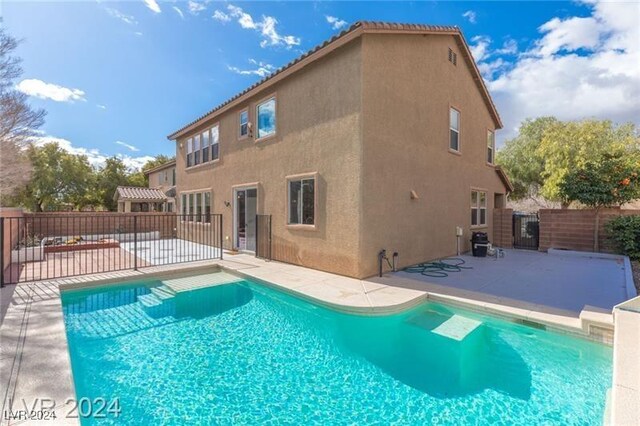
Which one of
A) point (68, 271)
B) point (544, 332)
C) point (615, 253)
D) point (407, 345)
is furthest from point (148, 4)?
point (615, 253)

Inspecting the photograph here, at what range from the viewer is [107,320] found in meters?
5.98

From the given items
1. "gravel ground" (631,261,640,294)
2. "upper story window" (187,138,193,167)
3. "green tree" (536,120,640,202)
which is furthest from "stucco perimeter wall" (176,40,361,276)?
"green tree" (536,120,640,202)

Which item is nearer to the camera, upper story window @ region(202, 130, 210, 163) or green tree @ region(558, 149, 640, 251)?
A: green tree @ region(558, 149, 640, 251)

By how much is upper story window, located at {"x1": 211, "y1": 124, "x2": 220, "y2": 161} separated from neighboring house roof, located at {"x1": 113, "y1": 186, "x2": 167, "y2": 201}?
1389 centimetres

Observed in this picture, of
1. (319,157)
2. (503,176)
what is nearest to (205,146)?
(319,157)

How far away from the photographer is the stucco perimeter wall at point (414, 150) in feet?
27.0

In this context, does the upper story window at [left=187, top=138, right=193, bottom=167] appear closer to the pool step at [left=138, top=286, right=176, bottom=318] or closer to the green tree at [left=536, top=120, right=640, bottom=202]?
the pool step at [left=138, top=286, right=176, bottom=318]

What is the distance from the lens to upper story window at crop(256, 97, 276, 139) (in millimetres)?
10965

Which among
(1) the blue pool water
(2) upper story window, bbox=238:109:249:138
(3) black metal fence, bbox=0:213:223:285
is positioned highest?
(2) upper story window, bbox=238:109:249:138

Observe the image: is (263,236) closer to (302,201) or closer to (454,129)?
(302,201)

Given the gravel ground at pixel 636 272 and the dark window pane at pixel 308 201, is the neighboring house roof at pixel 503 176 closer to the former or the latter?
the gravel ground at pixel 636 272

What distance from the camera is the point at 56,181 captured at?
101 ft

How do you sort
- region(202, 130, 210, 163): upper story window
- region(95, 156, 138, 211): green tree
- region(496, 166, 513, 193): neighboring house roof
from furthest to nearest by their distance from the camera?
region(95, 156, 138, 211): green tree < region(496, 166, 513, 193): neighboring house roof < region(202, 130, 210, 163): upper story window

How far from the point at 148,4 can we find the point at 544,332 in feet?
44.7
